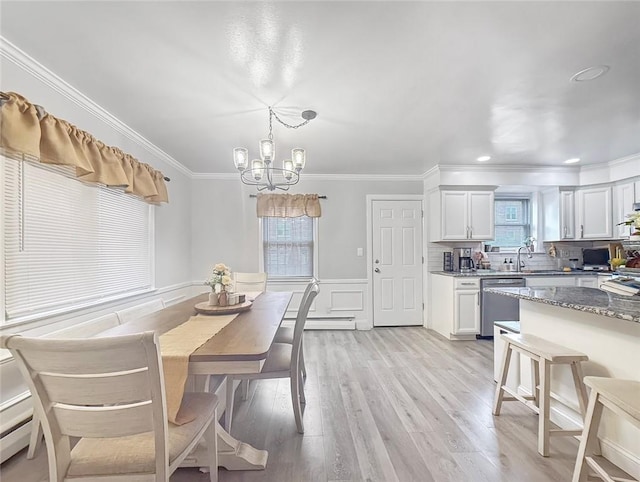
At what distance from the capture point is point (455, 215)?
170 inches

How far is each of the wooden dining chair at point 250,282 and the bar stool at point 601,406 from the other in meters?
3.01

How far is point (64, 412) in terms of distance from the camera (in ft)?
3.38

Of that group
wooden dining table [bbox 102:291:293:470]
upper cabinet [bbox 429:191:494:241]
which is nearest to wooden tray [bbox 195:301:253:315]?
wooden dining table [bbox 102:291:293:470]

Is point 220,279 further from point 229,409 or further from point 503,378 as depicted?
point 503,378

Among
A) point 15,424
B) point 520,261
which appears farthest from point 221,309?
point 520,261

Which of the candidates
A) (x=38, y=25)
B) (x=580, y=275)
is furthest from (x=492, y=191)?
(x=38, y=25)

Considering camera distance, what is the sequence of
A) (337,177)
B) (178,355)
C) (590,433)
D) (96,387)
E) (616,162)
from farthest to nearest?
(337,177), (616,162), (590,433), (178,355), (96,387)

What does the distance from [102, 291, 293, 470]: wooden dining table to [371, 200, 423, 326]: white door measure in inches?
102

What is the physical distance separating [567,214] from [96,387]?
557cm

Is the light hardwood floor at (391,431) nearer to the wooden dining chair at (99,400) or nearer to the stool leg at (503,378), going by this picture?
the stool leg at (503,378)

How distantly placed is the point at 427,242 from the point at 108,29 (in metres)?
4.27

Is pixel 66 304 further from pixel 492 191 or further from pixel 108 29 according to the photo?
pixel 492 191

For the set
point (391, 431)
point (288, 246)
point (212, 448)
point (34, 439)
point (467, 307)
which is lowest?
point (391, 431)

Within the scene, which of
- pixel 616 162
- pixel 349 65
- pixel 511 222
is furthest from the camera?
pixel 511 222
